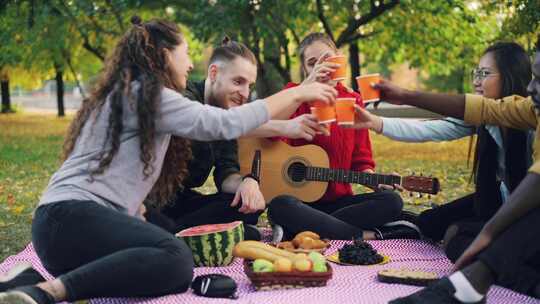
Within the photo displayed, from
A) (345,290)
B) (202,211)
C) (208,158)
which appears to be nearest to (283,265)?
(345,290)

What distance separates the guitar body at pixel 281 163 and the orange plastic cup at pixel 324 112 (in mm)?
1251

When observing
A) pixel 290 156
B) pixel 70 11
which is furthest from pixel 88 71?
pixel 290 156

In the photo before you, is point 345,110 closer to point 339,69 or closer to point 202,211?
point 339,69

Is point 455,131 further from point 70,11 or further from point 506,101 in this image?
point 70,11

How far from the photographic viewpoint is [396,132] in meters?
4.63

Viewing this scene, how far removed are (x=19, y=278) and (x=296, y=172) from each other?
7.44 feet

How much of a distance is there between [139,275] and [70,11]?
47.0 ft

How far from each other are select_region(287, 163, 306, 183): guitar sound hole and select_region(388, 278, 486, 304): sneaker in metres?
2.01

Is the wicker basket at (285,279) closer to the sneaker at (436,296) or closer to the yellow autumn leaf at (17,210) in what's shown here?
the sneaker at (436,296)

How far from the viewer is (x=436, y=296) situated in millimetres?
3334

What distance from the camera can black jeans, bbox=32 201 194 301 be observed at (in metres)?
3.35

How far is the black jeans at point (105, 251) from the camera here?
3346mm

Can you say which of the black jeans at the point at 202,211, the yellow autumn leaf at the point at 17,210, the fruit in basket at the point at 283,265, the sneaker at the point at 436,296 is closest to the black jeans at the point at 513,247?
the sneaker at the point at 436,296

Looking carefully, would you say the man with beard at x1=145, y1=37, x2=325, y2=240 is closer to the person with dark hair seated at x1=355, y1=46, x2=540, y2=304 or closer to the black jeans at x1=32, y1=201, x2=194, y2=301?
the black jeans at x1=32, y1=201, x2=194, y2=301
